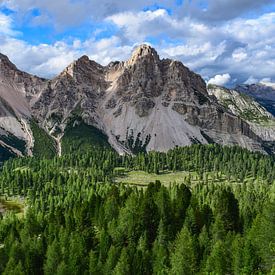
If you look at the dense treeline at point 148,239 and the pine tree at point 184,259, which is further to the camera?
the pine tree at point 184,259

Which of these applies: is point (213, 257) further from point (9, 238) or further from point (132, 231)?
point (9, 238)

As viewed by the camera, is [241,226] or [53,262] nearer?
[53,262]

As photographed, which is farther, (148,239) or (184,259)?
(148,239)

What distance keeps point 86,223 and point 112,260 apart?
1436 inches

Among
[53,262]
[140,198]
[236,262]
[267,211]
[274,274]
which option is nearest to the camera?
[274,274]

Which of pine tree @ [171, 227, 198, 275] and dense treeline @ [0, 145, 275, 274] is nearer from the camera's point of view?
dense treeline @ [0, 145, 275, 274]

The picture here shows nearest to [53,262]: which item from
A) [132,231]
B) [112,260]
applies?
[112,260]

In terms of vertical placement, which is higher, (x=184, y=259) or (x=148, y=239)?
(x=184, y=259)

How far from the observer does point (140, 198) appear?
149 meters

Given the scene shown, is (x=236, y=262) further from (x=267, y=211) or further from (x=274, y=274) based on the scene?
(x=274, y=274)

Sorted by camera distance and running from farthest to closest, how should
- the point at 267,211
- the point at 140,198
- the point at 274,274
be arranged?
the point at 140,198
the point at 267,211
the point at 274,274

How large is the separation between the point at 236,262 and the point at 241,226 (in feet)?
139

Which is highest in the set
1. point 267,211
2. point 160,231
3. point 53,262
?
point 267,211

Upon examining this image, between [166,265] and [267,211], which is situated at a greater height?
[267,211]
